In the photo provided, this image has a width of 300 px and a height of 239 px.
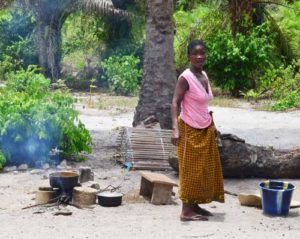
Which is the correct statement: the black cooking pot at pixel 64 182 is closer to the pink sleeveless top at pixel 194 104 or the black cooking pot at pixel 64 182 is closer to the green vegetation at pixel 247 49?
the pink sleeveless top at pixel 194 104

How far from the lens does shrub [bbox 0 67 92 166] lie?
26.2 ft

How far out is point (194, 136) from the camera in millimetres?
5684

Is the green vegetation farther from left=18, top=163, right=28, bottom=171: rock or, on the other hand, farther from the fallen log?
left=18, top=163, right=28, bottom=171: rock

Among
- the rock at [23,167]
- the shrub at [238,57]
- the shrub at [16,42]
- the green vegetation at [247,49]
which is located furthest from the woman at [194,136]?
the shrub at [16,42]

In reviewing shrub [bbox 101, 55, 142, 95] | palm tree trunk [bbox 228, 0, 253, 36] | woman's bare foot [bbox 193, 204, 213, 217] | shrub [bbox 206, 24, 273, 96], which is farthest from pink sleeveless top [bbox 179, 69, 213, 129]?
shrub [bbox 101, 55, 142, 95]

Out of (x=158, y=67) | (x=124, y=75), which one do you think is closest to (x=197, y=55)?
(x=158, y=67)

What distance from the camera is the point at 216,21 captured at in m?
19.2

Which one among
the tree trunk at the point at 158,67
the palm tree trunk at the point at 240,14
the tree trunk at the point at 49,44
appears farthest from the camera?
the tree trunk at the point at 49,44

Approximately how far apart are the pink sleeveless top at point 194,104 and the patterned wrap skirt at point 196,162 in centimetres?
6

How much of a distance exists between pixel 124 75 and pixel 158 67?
9.89 m

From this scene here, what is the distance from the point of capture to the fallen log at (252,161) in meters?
7.39

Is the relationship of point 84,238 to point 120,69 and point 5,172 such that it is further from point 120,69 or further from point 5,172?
point 120,69

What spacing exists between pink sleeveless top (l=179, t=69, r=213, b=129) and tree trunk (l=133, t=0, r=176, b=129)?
3415 millimetres

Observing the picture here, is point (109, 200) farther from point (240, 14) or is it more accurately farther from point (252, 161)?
point (240, 14)
